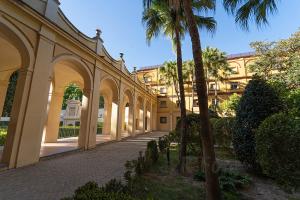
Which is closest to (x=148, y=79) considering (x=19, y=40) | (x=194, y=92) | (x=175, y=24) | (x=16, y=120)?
(x=194, y=92)

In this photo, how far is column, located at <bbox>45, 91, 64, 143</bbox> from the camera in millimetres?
12945

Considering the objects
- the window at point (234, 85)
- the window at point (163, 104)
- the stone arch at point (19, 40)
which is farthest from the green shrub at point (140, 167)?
the window at point (234, 85)

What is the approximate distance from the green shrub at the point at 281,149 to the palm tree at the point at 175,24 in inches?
103

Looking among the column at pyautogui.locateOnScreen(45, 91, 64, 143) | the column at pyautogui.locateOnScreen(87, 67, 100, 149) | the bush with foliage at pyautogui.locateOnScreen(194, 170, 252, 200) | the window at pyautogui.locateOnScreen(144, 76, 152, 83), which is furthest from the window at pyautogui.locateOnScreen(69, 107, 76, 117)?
the bush with foliage at pyautogui.locateOnScreen(194, 170, 252, 200)

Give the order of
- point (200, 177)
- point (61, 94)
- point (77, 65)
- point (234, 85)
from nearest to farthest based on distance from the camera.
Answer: point (200, 177) < point (77, 65) < point (61, 94) < point (234, 85)

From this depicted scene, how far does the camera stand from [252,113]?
610 cm

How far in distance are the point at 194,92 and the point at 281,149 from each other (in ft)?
91.8

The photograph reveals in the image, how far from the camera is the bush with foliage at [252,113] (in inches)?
234

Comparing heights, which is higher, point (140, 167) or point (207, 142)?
point (207, 142)

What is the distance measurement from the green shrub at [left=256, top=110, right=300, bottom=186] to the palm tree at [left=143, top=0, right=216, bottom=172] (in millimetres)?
2614

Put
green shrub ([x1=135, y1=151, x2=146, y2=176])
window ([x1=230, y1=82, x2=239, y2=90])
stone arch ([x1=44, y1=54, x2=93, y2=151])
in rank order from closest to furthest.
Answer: green shrub ([x1=135, y1=151, x2=146, y2=176]), stone arch ([x1=44, y1=54, x2=93, y2=151]), window ([x1=230, y1=82, x2=239, y2=90])

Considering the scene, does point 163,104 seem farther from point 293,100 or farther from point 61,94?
point 293,100

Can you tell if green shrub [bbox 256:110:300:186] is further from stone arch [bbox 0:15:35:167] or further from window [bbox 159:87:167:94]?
window [bbox 159:87:167:94]

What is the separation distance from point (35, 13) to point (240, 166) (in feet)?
34.3
